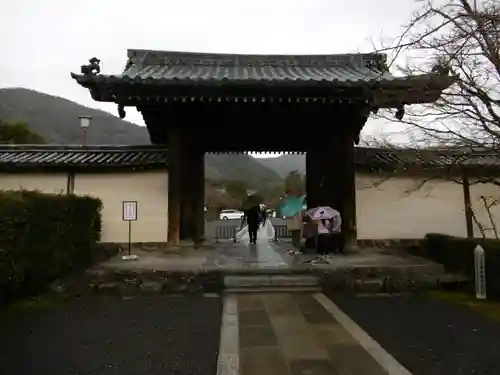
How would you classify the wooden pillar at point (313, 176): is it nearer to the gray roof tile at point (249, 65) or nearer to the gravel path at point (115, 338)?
the gray roof tile at point (249, 65)

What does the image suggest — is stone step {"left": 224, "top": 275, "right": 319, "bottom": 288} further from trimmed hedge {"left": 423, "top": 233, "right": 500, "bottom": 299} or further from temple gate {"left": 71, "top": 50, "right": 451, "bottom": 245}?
temple gate {"left": 71, "top": 50, "right": 451, "bottom": 245}

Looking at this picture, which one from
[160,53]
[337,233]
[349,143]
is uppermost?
[160,53]

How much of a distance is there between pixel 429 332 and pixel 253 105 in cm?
680

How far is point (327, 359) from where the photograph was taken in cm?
473

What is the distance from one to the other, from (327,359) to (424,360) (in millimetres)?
973

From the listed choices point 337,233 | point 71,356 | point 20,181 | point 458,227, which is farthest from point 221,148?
point 71,356

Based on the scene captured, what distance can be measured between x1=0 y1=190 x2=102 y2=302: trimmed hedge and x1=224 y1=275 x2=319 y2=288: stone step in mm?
3206

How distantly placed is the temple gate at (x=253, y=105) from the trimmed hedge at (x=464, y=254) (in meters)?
1.85

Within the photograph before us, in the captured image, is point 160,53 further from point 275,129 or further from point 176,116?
point 275,129

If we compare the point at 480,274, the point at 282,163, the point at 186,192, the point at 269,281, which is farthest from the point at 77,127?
the point at 480,274

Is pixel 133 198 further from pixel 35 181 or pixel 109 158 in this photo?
pixel 35 181

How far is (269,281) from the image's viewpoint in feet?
27.4

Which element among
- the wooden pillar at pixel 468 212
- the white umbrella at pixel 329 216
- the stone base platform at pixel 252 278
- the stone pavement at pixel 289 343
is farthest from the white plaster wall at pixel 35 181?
the wooden pillar at pixel 468 212

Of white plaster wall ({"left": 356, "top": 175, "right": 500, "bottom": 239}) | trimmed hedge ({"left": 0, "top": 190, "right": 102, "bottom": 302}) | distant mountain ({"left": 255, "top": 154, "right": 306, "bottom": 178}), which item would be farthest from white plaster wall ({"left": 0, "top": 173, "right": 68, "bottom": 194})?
distant mountain ({"left": 255, "top": 154, "right": 306, "bottom": 178})
